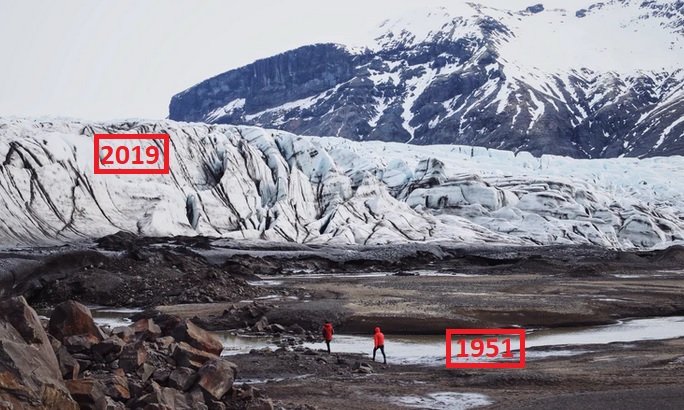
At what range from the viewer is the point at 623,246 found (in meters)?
107

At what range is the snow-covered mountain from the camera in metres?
77.6

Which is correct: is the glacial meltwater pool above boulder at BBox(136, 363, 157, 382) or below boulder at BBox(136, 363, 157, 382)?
below

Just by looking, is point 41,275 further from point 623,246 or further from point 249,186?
point 623,246

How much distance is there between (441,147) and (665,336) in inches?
5379

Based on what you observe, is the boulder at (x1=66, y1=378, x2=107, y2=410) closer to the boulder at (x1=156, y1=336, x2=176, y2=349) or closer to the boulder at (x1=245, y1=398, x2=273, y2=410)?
the boulder at (x1=245, y1=398, x2=273, y2=410)

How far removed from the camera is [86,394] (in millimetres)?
12344

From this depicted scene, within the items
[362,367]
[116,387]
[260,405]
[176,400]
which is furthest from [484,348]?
[116,387]

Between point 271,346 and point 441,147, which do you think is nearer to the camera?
point 271,346

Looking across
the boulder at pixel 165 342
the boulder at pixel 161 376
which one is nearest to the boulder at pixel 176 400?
the boulder at pixel 161 376

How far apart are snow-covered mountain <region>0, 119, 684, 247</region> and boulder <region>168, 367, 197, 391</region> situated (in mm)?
58822

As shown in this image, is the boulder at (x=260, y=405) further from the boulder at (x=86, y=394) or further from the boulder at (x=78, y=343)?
the boulder at (x=78, y=343)

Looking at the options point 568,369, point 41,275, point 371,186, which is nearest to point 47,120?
point 371,186

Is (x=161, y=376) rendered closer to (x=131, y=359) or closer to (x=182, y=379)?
(x=182, y=379)

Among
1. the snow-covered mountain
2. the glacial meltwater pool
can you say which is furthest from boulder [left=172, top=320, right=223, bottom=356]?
the snow-covered mountain
